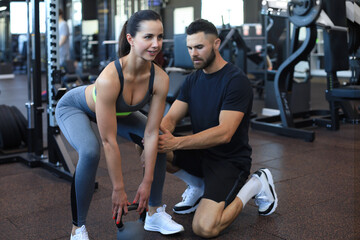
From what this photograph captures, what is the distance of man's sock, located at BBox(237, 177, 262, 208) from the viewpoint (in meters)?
2.15

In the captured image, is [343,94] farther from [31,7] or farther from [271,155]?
[31,7]

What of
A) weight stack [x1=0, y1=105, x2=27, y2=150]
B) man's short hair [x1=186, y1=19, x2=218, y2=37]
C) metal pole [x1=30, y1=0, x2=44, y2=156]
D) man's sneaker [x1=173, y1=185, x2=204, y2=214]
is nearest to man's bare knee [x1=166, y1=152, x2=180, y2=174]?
man's sneaker [x1=173, y1=185, x2=204, y2=214]

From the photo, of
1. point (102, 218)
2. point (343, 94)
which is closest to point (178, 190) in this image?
point (102, 218)

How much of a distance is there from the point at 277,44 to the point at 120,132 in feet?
13.3

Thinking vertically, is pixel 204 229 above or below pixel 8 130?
below

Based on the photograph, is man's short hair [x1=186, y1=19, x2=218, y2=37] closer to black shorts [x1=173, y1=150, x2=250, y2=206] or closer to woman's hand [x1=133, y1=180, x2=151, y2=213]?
black shorts [x1=173, y1=150, x2=250, y2=206]

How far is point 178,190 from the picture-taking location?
2.73 m

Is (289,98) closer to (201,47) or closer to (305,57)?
(305,57)

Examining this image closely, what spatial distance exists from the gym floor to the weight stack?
0.29 meters

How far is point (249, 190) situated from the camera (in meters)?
2.18

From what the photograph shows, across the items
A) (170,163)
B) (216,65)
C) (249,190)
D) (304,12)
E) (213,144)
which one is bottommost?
(249,190)

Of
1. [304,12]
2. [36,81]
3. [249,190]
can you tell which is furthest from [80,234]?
[304,12]

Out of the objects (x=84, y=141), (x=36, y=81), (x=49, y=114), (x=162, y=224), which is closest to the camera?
(x=84, y=141)

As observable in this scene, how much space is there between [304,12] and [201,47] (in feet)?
7.83
